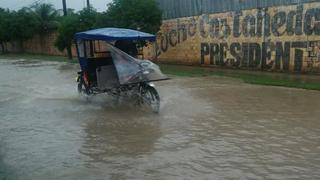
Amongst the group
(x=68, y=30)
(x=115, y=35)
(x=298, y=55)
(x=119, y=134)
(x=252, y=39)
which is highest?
(x=68, y=30)

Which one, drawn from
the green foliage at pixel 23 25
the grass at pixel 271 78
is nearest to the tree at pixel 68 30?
the grass at pixel 271 78

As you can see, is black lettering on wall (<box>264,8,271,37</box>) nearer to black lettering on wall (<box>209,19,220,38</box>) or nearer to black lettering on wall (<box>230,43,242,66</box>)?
black lettering on wall (<box>230,43,242,66</box>)

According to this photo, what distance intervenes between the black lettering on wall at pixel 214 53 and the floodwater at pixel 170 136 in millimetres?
9091

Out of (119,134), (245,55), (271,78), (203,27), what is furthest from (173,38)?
(119,134)

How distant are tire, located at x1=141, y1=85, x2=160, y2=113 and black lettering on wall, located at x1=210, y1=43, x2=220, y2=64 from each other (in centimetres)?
1291

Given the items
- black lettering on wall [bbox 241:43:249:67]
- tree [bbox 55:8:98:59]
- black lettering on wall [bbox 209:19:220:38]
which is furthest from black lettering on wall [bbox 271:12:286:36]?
tree [bbox 55:8:98:59]

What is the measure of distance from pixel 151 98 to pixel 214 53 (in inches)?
526

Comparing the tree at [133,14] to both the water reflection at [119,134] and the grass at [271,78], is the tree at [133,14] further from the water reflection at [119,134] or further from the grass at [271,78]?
the water reflection at [119,134]

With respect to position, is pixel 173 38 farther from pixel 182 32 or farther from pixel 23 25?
pixel 23 25

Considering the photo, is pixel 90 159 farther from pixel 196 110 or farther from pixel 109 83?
pixel 109 83

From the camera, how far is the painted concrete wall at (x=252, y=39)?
789 inches

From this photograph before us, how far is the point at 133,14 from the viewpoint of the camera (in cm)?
Result: 2634

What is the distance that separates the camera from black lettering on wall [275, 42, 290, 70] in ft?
68.1

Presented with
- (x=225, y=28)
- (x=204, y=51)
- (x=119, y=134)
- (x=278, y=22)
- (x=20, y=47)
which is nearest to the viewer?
(x=119, y=134)
